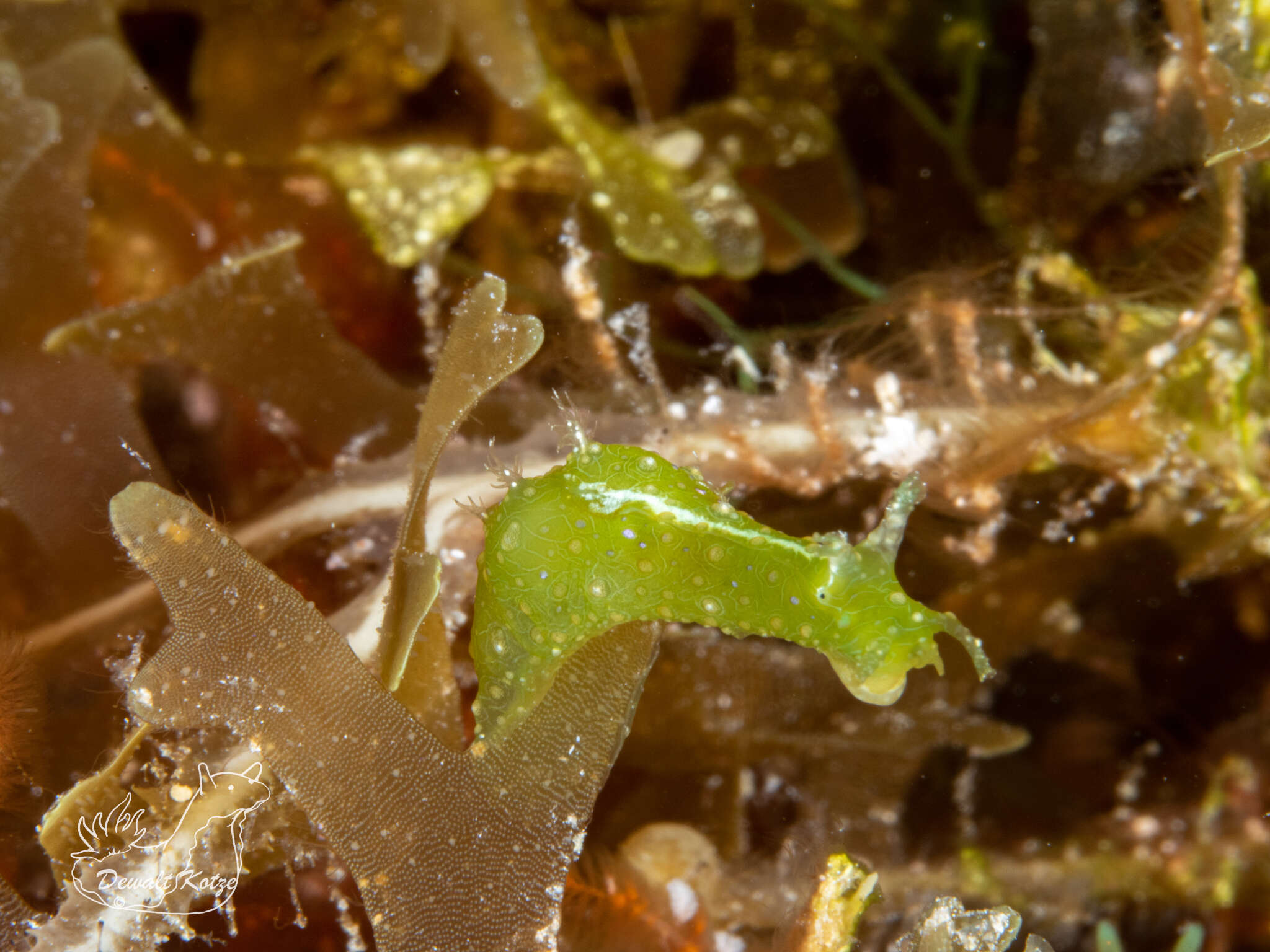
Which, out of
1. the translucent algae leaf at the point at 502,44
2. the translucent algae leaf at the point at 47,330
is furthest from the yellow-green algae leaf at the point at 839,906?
the translucent algae leaf at the point at 502,44

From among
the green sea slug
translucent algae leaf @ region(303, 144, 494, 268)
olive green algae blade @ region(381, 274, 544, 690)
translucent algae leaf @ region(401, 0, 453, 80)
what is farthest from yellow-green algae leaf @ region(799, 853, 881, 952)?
translucent algae leaf @ region(401, 0, 453, 80)

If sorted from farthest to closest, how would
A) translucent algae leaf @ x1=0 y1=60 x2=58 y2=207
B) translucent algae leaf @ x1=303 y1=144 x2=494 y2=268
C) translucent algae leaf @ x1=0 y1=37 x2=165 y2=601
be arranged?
translucent algae leaf @ x1=303 y1=144 x2=494 y2=268, translucent algae leaf @ x1=0 y1=60 x2=58 y2=207, translucent algae leaf @ x1=0 y1=37 x2=165 y2=601

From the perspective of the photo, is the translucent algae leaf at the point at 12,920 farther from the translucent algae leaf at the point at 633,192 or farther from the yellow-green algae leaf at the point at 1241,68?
the yellow-green algae leaf at the point at 1241,68

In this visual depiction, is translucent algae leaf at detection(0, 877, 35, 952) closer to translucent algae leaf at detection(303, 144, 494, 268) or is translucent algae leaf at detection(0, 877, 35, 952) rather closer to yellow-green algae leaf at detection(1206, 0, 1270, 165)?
translucent algae leaf at detection(303, 144, 494, 268)

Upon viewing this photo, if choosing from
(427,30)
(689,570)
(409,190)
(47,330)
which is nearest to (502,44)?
(427,30)

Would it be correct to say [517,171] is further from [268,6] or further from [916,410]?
[916,410]

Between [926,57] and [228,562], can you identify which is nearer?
[228,562]

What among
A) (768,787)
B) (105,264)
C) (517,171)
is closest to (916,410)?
(768,787)
